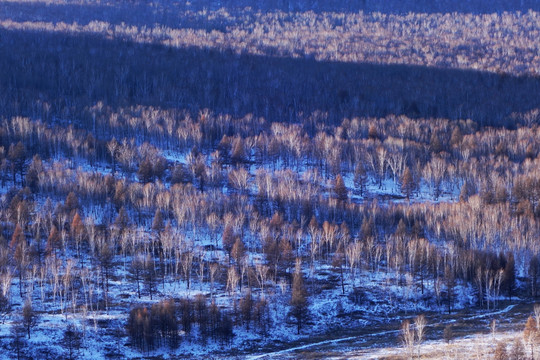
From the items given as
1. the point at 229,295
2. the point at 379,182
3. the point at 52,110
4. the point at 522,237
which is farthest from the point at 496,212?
the point at 52,110

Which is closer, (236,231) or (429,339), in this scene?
(429,339)

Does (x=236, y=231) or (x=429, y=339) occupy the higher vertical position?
(x=236, y=231)

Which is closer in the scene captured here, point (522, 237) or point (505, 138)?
point (522, 237)

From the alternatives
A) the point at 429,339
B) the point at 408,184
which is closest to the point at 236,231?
the point at 408,184

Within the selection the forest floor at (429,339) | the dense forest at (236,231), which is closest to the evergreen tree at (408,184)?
the dense forest at (236,231)

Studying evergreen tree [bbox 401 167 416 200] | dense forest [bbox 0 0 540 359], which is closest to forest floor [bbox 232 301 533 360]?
dense forest [bbox 0 0 540 359]

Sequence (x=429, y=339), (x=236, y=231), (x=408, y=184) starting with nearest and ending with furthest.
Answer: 1. (x=429, y=339)
2. (x=236, y=231)
3. (x=408, y=184)

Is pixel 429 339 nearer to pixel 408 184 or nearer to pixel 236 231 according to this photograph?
pixel 236 231

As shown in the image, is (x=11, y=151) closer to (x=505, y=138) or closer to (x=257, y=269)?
(x=257, y=269)

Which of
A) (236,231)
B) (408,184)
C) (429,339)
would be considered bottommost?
(429,339)

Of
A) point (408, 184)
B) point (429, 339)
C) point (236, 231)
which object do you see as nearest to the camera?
point (429, 339)

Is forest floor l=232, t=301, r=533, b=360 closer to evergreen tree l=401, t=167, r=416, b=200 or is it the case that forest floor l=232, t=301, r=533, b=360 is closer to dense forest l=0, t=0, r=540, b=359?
dense forest l=0, t=0, r=540, b=359
